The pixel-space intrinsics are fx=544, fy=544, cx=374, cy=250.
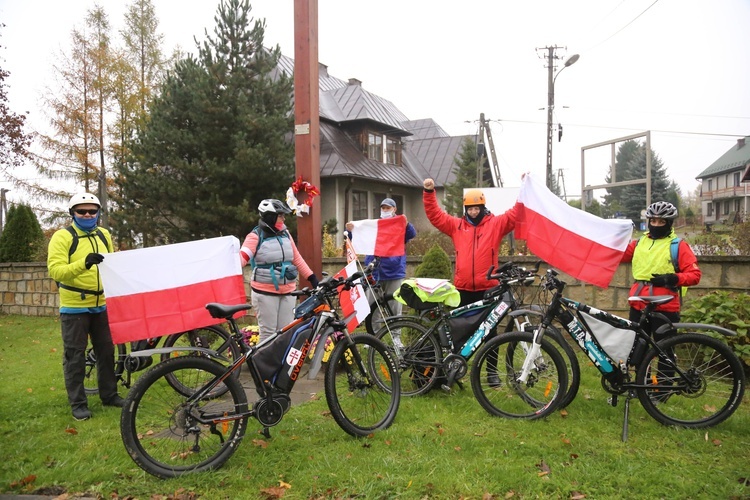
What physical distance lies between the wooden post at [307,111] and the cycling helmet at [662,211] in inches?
127

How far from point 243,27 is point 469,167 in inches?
667

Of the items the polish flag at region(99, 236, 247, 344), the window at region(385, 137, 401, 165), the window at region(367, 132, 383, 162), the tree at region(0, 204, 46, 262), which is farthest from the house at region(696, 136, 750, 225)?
the polish flag at region(99, 236, 247, 344)

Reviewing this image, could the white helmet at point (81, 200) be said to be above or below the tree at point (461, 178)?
below

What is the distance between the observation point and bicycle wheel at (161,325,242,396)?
368cm

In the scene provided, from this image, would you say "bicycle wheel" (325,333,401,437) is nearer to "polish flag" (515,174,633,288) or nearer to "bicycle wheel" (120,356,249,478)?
"bicycle wheel" (120,356,249,478)

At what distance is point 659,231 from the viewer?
15.6 ft

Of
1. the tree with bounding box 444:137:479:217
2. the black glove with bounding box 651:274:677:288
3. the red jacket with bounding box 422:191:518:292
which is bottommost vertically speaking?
the black glove with bounding box 651:274:677:288

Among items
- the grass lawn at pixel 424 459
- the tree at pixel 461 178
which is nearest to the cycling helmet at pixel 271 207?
the grass lawn at pixel 424 459

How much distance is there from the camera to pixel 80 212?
472 centimetres

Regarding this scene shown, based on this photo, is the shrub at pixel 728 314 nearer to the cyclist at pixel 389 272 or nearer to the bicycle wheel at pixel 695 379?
the bicycle wheel at pixel 695 379

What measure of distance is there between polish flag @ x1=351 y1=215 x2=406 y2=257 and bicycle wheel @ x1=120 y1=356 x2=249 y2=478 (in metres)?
2.74

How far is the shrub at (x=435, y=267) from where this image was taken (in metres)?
7.25

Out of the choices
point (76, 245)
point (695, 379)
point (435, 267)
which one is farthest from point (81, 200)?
point (695, 379)

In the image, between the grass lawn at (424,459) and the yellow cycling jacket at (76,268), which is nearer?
the grass lawn at (424,459)
